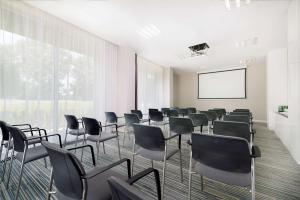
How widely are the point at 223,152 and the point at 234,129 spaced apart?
87cm

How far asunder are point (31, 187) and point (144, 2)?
3.57 meters

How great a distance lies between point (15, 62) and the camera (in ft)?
9.70

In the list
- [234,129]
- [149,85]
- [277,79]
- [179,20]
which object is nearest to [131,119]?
[234,129]

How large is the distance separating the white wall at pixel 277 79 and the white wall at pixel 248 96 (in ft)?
7.38

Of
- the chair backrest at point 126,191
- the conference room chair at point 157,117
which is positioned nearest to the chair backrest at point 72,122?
the conference room chair at point 157,117

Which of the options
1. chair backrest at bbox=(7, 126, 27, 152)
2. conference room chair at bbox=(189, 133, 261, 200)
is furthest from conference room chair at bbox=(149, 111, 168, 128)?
chair backrest at bbox=(7, 126, 27, 152)

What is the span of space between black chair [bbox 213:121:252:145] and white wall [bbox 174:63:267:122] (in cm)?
711

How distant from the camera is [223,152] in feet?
4.37

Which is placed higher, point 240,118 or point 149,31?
point 149,31

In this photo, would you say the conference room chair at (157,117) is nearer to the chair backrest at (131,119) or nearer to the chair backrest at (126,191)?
the chair backrest at (131,119)

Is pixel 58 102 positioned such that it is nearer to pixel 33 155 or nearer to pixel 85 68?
pixel 85 68

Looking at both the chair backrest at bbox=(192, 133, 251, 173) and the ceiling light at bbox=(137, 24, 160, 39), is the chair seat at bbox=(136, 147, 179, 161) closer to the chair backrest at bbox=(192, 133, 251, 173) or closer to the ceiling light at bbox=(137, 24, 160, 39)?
the chair backrest at bbox=(192, 133, 251, 173)

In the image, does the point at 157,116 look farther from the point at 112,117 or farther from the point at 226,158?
the point at 226,158

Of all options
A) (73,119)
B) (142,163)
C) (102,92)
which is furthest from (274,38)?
(73,119)
